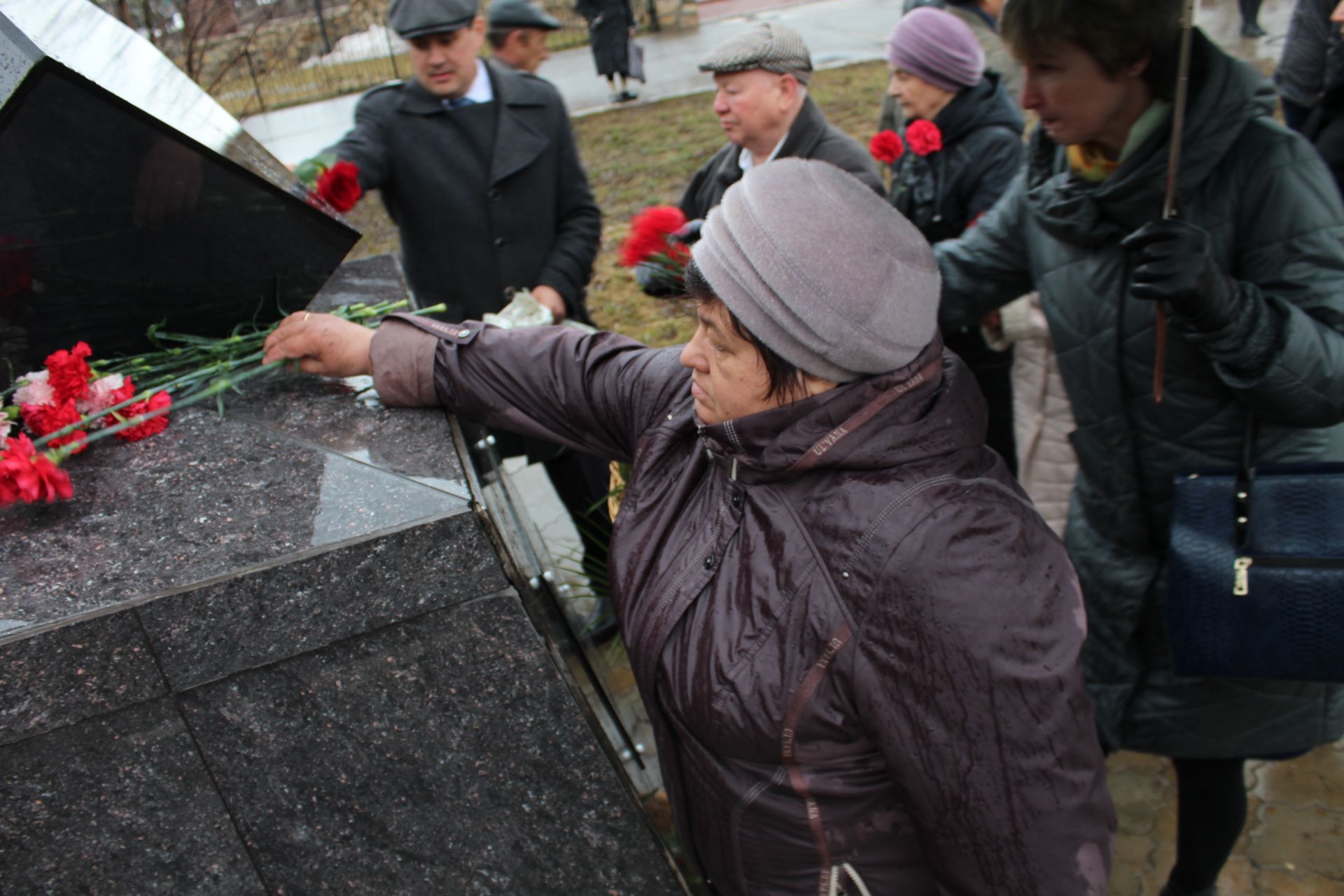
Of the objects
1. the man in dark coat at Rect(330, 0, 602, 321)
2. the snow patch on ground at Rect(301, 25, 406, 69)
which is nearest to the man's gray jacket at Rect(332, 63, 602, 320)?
the man in dark coat at Rect(330, 0, 602, 321)

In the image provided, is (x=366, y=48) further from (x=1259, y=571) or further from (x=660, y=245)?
(x=1259, y=571)

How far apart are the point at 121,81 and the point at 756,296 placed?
1.13 metres

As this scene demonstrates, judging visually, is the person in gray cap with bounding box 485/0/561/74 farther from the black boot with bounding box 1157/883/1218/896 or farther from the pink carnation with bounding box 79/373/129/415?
the black boot with bounding box 1157/883/1218/896

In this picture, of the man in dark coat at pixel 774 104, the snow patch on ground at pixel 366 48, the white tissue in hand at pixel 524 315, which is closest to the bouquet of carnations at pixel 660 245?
the white tissue in hand at pixel 524 315

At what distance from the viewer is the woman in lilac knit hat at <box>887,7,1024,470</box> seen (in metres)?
3.22

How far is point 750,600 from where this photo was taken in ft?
4.49

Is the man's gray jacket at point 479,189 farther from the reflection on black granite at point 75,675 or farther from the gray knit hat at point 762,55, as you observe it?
the reflection on black granite at point 75,675

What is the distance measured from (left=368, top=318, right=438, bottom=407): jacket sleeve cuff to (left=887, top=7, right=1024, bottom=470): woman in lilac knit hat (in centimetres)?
185

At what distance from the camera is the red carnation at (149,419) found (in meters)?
1.70

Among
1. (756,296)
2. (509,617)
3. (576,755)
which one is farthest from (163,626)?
(756,296)

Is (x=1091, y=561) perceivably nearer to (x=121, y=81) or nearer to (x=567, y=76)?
(x=121, y=81)

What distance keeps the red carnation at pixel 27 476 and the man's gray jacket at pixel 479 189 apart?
178 centimetres

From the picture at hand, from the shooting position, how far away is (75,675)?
1307 millimetres

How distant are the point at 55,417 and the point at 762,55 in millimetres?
2055
